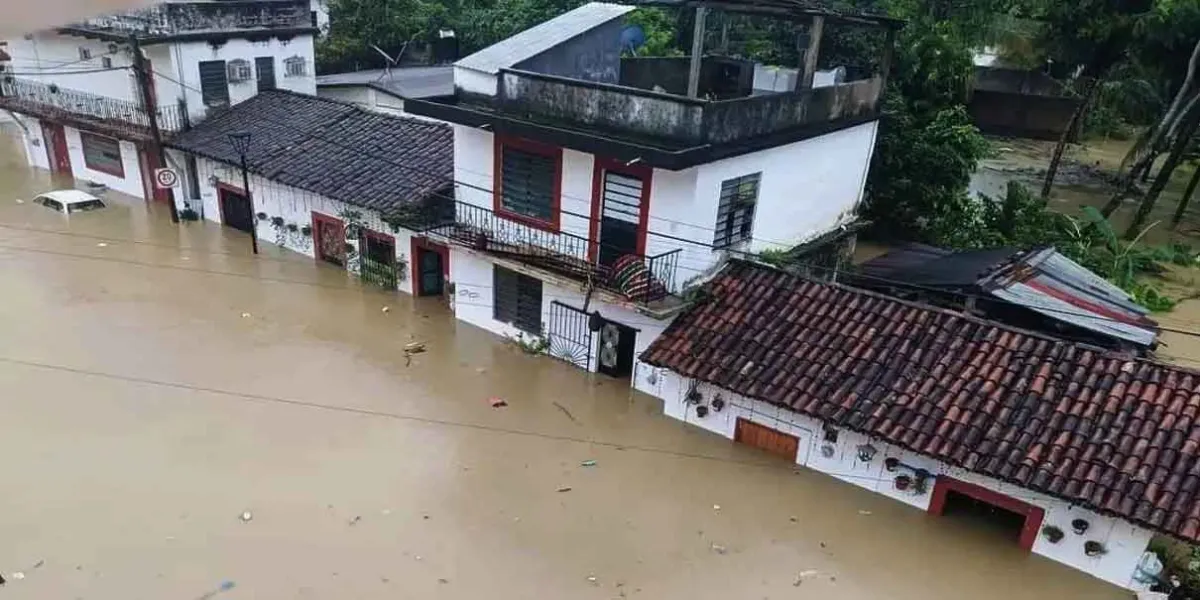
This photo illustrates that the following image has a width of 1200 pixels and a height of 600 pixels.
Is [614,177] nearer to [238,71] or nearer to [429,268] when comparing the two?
[429,268]

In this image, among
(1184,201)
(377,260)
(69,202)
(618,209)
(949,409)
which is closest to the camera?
(949,409)

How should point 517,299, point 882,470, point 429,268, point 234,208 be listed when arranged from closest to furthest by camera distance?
point 882,470, point 517,299, point 429,268, point 234,208

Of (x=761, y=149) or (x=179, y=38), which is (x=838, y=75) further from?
(x=179, y=38)

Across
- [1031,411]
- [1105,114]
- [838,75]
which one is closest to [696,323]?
[1031,411]

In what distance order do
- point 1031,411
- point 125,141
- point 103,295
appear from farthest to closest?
point 125,141, point 103,295, point 1031,411

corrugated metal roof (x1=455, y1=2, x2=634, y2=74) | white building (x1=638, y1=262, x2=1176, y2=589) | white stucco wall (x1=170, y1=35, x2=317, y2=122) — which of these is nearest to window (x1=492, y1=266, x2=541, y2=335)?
white building (x1=638, y1=262, x2=1176, y2=589)

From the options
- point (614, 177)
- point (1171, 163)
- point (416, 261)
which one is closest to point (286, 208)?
point (416, 261)

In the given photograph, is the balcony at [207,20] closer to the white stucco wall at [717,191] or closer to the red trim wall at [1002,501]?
the white stucco wall at [717,191]
